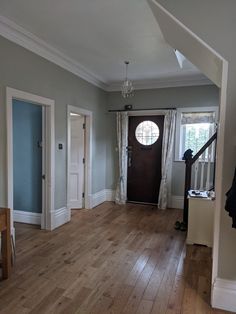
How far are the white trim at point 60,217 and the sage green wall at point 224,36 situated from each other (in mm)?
2649

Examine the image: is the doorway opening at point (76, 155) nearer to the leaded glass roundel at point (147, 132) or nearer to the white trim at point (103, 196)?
the white trim at point (103, 196)

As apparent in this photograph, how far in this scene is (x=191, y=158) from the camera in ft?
12.2

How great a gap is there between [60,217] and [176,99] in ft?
10.9

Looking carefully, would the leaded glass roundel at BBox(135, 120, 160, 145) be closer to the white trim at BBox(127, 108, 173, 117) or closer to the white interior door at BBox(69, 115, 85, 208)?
the white trim at BBox(127, 108, 173, 117)

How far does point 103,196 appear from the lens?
18.4 feet

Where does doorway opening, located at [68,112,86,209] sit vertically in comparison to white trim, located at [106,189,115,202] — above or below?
above

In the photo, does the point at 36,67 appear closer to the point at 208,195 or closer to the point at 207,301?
the point at 208,195

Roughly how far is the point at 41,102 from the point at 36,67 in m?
0.48

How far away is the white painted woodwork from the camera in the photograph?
3.16m

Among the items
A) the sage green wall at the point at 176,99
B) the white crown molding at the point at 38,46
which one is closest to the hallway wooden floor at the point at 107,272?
the sage green wall at the point at 176,99

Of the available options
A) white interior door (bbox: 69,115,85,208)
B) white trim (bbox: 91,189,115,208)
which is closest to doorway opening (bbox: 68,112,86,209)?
white interior door (bbox: 69,115,85,208)

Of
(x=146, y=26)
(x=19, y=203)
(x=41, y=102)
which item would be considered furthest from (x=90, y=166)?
(x=146, y=26)

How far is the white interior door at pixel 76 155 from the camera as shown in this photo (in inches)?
191

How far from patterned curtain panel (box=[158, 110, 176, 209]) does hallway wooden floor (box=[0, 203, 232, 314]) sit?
108 cm
